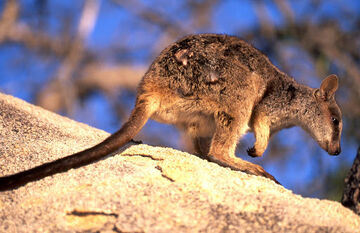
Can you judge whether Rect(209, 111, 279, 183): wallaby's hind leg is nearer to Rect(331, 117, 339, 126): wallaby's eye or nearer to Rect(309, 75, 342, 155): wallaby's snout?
Rect(309, 75, 342, 155): wallaby's snout

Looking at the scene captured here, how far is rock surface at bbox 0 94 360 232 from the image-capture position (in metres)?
3.31

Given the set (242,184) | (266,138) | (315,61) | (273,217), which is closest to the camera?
(273,217)

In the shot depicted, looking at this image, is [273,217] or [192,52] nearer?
[273,217]

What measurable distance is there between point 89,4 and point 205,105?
11141 millimetres

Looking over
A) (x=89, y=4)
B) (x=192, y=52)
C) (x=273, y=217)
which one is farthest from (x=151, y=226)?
(x=89, y=4)

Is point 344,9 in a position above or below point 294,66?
above

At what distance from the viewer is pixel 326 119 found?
589 cm

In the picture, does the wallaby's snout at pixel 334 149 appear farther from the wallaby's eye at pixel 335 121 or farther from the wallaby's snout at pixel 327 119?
the wallaby's eye at pixel 335 121

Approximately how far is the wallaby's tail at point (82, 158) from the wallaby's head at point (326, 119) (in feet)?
7.19

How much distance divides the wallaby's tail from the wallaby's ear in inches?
90.0

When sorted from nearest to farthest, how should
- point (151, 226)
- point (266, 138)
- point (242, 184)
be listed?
point (151, 226), point (242, 184), point (266, 138)

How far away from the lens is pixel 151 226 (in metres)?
3.21

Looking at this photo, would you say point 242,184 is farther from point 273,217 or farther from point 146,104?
point 146,104

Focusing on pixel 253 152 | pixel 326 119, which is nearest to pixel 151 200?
pixel 253 152
